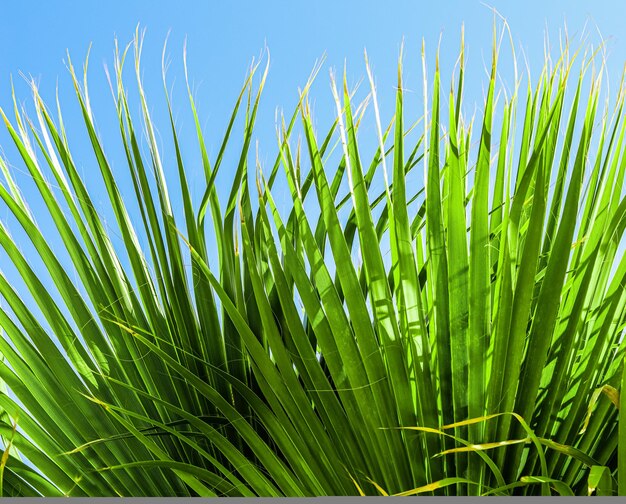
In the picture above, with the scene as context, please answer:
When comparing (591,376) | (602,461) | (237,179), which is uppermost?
(237,179)

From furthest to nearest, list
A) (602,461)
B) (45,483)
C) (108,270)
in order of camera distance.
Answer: (108,270)
(45,483)
(602,461)

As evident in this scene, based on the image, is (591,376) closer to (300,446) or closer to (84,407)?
(300,446)

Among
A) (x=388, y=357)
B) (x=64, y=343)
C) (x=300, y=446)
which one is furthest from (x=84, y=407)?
(x=388, y=357)

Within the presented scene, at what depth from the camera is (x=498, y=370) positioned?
0.89 meters

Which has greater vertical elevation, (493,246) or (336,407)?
(493,246)

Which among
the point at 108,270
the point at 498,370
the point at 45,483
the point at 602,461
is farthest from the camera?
the point at 108,270

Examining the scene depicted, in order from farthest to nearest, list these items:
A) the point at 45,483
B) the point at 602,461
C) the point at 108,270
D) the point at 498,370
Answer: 1. the point at 108,270
2. the point at 45,483
3. the point at 602,461
4. the point at 498,370

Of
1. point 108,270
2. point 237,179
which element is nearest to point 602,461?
point 237,179

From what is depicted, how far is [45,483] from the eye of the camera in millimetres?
1207

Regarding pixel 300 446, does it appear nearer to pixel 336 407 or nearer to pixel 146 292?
pixel 336 407

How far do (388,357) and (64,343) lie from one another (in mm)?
659

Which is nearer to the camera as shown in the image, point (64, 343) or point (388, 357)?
point (388, 357)

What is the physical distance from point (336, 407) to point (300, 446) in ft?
0.30

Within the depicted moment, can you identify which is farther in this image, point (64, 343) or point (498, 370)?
point (64, 343)
